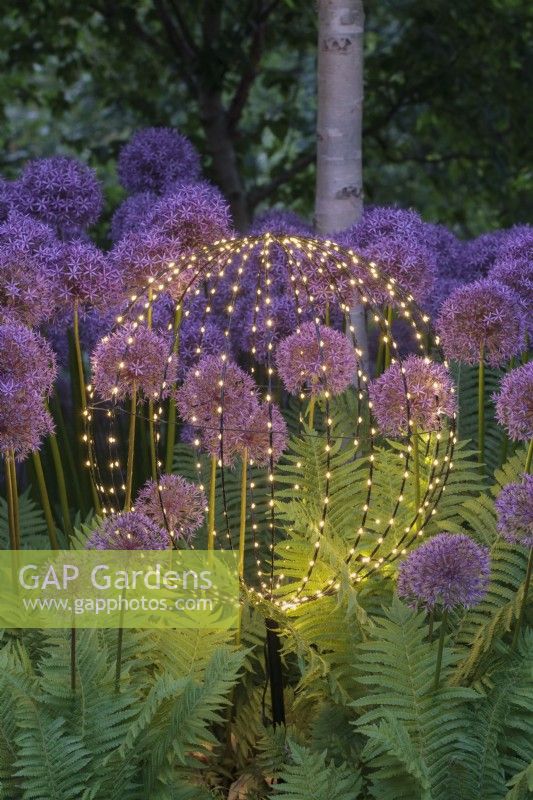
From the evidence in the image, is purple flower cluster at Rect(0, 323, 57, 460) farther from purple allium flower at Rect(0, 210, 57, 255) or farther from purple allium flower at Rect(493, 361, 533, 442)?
purple allium flower at Rect(493, 361, 533, 442)

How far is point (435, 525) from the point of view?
3049 mm

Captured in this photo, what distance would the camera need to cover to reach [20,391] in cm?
246

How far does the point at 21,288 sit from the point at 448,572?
1298 mm

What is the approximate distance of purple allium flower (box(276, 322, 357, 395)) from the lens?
2.78 meters

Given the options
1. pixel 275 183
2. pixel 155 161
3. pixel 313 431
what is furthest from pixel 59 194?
pixel 275 183

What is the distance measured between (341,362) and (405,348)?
6.84 ft

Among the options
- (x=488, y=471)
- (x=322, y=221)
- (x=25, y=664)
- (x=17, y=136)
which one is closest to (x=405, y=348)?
(x=322, y=221)

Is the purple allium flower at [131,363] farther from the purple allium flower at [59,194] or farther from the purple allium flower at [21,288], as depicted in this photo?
the purple allium flower at [59,194]

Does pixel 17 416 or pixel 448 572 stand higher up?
pixel 17 416

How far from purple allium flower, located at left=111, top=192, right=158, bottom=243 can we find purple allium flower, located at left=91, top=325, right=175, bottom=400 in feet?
4.31

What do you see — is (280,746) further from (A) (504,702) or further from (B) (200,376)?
(B) (200,376)

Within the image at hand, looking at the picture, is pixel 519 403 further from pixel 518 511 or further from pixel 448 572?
pixel 448 572

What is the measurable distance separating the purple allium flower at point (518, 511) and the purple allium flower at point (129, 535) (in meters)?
0.69

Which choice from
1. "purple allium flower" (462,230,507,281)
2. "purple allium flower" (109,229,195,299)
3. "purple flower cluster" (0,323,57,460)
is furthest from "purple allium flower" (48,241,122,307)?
"purple allium flower" (462,230,507,281)
